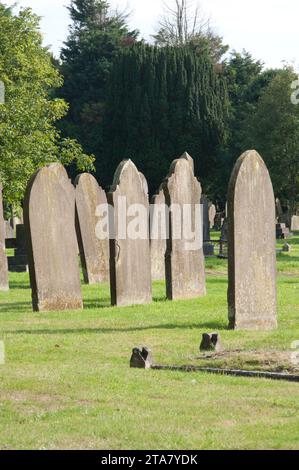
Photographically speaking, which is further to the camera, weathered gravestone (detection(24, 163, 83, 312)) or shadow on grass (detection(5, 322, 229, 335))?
weathered gravestone (detection(24, 163, 83, 312))

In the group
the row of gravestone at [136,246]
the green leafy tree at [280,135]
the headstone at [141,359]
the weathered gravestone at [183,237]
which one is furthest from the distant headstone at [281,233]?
the headstone at [141,359]

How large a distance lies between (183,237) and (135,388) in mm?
9358

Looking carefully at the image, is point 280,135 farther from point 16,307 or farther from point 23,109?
point 16,307

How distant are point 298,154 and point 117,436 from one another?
172ft

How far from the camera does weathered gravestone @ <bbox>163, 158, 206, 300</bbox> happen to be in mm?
18859

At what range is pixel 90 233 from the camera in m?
22.4

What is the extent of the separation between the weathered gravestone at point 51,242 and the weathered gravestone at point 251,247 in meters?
3.71

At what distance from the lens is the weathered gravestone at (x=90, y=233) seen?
22375 mm

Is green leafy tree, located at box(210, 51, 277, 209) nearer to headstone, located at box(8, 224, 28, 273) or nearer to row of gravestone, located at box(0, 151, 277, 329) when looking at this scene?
headstone, located at box(8, 224, 28, 273)

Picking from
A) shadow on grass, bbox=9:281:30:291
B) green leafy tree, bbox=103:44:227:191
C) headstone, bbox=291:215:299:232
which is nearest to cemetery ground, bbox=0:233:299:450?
shadow on grass, bbox=9:281:30:291

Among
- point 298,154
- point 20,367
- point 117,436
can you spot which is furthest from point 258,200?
point 298,154

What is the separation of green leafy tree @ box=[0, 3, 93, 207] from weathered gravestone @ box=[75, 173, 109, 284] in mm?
8075

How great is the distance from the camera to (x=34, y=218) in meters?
16.9

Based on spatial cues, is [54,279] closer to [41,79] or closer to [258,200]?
[258,200]
